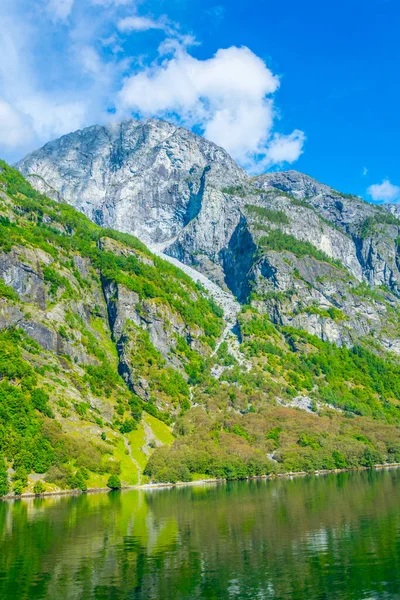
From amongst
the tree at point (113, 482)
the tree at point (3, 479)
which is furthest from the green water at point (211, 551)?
the tree at point (113, 482)

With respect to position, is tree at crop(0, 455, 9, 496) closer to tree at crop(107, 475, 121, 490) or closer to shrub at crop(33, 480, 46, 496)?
shrub at crop(33, 480, 46, 496)

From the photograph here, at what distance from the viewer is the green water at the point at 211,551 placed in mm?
46312

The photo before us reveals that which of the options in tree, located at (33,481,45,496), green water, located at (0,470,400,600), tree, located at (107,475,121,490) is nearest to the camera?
green water, located at (0,470,400,600)

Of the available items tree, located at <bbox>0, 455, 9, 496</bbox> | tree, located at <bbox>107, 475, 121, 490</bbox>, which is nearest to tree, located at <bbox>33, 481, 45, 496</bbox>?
tree, located at <bbox>0, 455, 9, 496</bbox>

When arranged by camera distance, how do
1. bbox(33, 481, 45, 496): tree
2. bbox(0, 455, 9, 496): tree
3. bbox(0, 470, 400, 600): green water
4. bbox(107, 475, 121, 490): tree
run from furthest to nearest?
bbox(107, 475, 121, 490): tree → bbox(33, 481, 45, 496): tree → bbox(0, 455, 9, 496): tree → bbox(0, 470, 400, 600): green water

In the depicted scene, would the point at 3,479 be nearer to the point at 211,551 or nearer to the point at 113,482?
the point at 113,482

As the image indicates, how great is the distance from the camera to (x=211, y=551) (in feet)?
203

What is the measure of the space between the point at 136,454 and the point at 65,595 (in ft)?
514

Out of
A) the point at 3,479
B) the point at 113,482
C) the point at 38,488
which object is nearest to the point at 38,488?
the point at 38,488

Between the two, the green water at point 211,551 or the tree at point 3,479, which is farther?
the tree at point 3,479

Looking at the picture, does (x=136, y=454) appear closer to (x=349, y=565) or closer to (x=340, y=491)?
(x=340, y=491)

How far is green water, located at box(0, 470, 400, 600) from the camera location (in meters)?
46.3

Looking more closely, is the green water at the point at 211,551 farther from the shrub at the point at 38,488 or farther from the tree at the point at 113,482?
the tree at the point at 113,482

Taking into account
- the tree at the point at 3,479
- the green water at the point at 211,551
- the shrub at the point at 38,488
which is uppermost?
the tree at the point at 3,479
